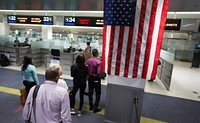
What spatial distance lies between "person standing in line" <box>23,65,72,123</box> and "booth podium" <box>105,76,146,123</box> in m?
1.38

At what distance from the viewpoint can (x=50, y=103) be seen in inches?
62.1

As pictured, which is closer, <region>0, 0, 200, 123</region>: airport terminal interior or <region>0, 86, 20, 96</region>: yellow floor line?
<region>0, 0, 200, 123</region>: airport terminal interior

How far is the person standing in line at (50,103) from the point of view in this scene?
157 centimetres

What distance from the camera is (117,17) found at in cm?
228

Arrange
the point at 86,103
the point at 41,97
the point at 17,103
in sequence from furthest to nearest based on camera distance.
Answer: the point at 86,103 < the point at 17,103 < the point at 41,97

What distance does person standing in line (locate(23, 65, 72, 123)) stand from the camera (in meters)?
1.57

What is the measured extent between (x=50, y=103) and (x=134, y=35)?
1562 mm

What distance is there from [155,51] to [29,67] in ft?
9.02

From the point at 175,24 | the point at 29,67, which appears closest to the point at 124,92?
the point at 29,67

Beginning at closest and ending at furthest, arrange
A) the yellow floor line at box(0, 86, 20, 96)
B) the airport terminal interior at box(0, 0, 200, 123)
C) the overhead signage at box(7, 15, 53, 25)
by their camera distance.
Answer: the airport terminal interior at box(0, 0, 200, 123), the yellow floor line at box(0, 86, 20, 96), the overhead signage at box(7, 15, 53, 25)

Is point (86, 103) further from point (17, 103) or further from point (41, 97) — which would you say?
point (41, 97)

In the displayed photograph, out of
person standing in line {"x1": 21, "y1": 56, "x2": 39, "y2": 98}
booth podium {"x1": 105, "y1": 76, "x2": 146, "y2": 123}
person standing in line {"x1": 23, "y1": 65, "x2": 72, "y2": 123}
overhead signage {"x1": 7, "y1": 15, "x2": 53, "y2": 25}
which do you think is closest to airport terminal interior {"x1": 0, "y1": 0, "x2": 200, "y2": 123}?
overhead signage {"x1": 7, "y1": 15, "x2": 53, "y2": 25}

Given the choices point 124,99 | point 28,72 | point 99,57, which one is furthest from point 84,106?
point 99,57

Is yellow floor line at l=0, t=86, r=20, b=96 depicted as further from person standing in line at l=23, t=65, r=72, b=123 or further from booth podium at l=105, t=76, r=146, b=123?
person standing in line at l=23, t=65, r=72, b=123
